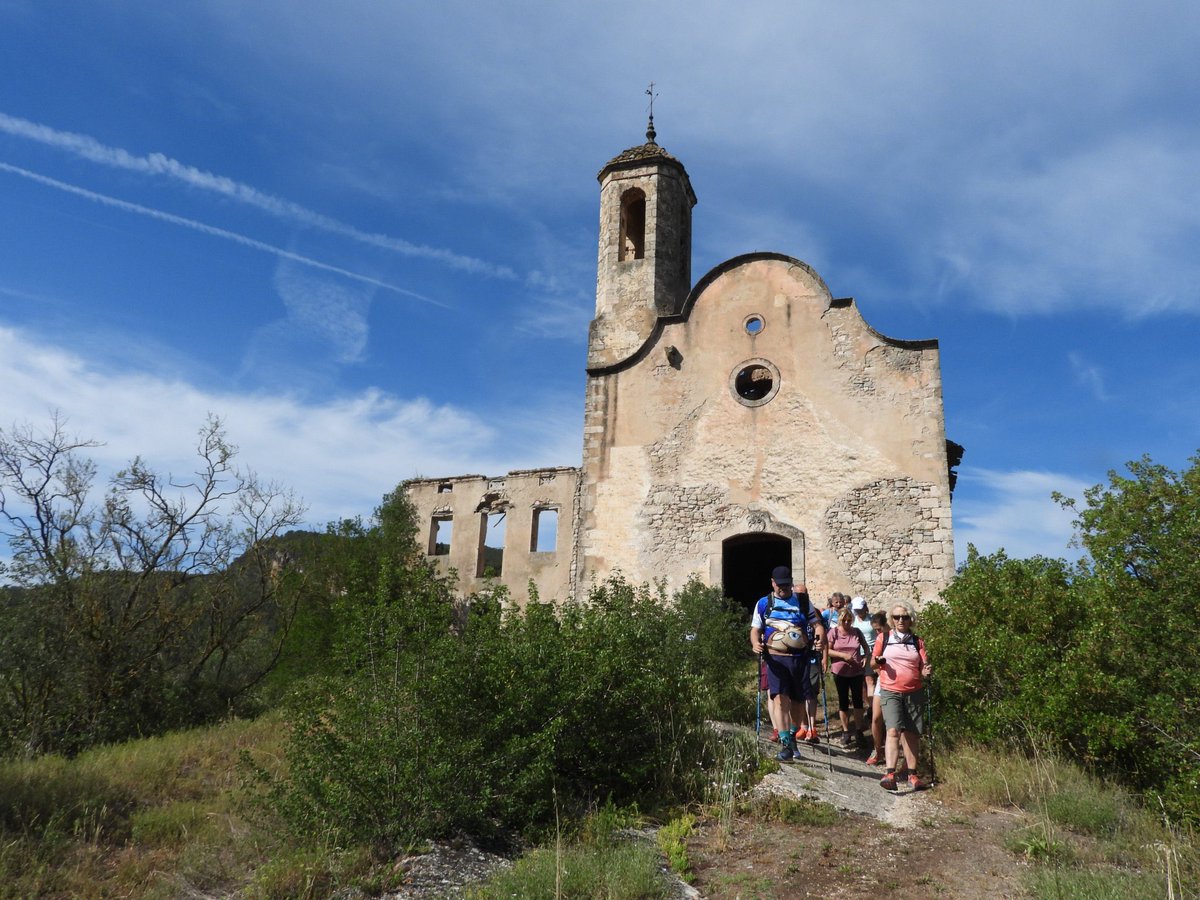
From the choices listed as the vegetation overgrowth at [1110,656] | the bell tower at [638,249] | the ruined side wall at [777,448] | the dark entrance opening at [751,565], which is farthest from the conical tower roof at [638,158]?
the vegetation overgrowth at [1110,656]

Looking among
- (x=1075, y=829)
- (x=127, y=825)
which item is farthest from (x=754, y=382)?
(x=127, y=825)

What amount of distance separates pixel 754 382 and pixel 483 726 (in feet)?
32.9

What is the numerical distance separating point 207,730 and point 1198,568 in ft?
36.1

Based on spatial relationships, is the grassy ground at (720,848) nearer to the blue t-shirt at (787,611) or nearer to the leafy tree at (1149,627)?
the leafy tree at (1149,627)

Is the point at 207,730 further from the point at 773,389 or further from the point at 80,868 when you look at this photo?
the point at 773,389

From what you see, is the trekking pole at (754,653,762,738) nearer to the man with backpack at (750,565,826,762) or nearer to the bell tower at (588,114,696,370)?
the man with backpack at (750,565,826,762)

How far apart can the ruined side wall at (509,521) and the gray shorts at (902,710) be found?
11.3 metres

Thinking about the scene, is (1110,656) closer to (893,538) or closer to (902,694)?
(902,694)

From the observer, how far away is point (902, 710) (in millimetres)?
6789

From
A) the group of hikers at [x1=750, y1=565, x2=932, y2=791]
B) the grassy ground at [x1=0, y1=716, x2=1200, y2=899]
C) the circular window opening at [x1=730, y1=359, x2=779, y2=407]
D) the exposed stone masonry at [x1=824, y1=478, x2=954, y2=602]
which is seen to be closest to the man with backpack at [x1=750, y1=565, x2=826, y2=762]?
the group of hikers at [x1=750, y1=565, x2=932, y2=791]

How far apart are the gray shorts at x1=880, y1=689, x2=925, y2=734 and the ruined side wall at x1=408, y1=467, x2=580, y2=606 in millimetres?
11332

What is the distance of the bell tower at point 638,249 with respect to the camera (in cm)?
1656

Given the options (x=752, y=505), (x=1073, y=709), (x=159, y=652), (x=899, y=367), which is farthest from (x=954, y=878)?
(x=159, y=652)

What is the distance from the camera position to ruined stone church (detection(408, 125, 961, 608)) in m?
13.0
